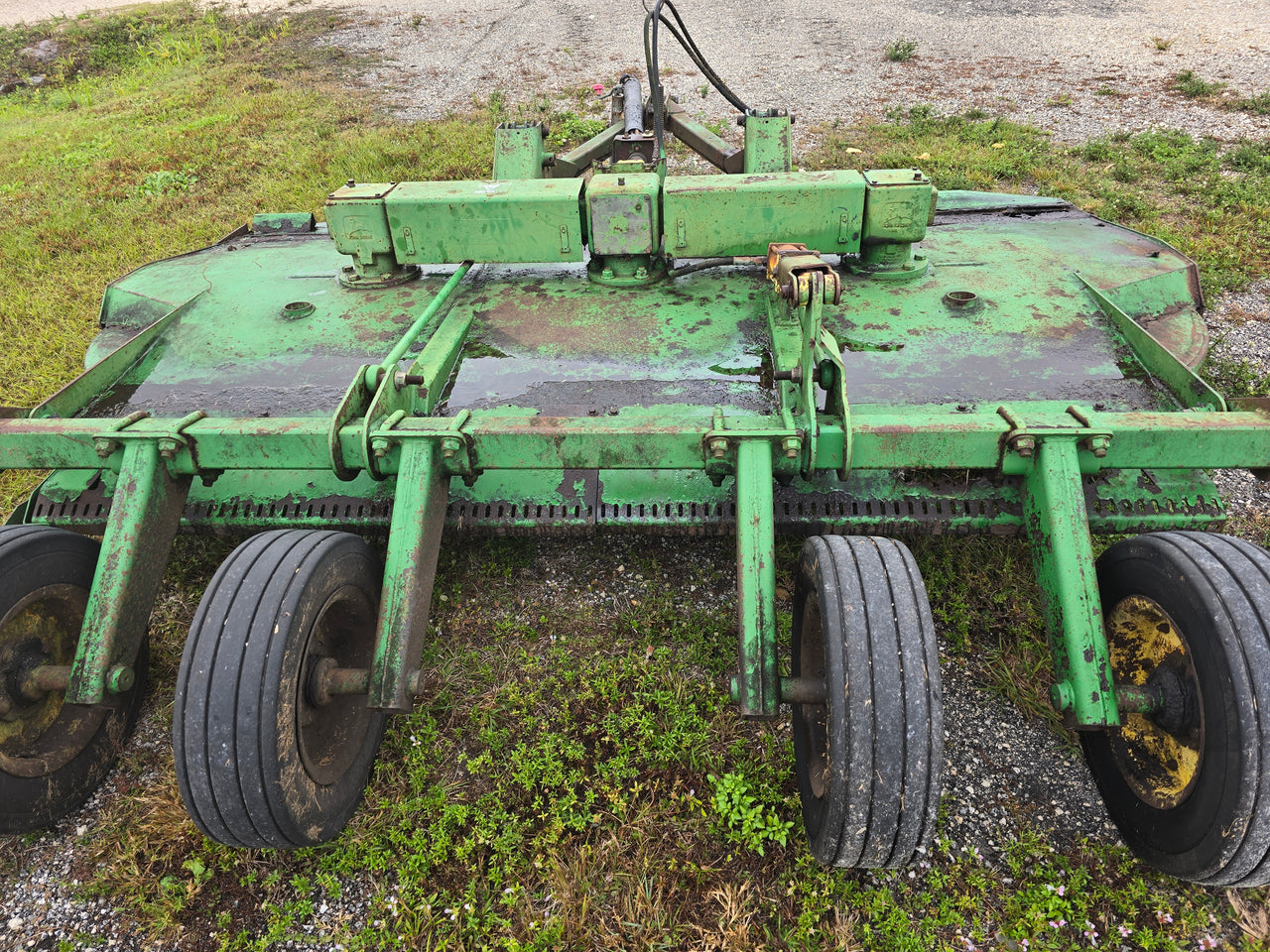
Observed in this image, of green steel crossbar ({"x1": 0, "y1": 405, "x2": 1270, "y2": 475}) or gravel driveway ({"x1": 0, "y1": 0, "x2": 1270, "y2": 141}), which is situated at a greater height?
gravel driveway ({"x1": 0, "y1": 0, "x2": 1270, "y2": 141})

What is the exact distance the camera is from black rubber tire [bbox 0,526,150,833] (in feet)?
7.51

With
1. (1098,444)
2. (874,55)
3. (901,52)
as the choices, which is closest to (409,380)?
(1098,444)

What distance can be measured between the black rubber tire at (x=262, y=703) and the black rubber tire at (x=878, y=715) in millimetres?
1352

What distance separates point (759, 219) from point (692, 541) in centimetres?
157

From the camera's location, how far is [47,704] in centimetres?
245

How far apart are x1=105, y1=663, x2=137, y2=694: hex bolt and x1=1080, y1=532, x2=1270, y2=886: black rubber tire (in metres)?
2.79

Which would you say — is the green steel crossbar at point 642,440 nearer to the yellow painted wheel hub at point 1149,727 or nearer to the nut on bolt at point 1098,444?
the nut on bolt at point 1098,444

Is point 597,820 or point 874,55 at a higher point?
point 874,55

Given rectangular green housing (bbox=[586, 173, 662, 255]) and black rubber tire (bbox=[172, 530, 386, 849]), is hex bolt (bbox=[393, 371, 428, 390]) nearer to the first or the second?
black rubber tire (bbox=[172, 530, 386, 849])

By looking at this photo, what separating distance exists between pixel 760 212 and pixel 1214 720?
2714 mm

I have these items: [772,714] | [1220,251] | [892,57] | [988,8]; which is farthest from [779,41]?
[772,714]

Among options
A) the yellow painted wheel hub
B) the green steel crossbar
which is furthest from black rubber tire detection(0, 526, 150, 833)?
the yellow painted wheel hub

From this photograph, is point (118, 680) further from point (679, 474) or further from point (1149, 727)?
point (1149, 727)

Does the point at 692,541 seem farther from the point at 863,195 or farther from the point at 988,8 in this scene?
the point at 988,8
